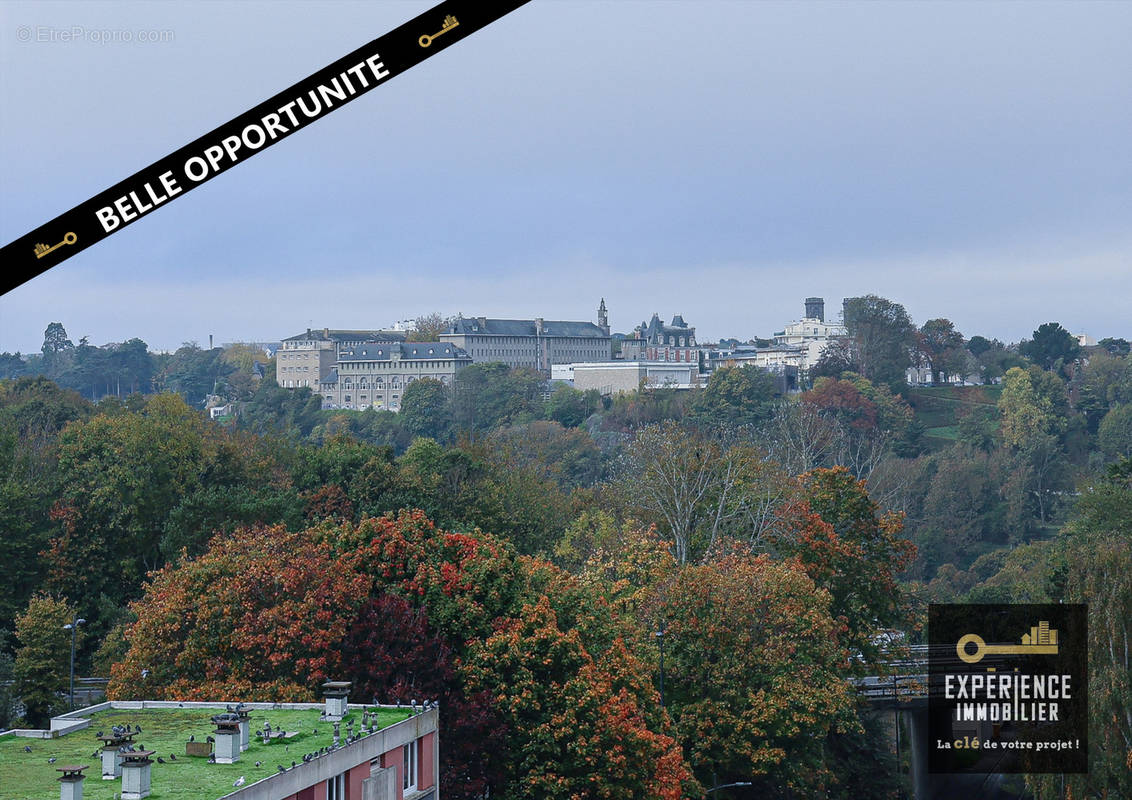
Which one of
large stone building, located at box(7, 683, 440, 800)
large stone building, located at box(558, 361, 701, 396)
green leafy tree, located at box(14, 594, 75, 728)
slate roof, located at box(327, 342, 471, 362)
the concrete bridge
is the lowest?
the concrete bridge

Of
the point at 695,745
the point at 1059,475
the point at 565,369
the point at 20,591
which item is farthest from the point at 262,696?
the point at 565,369

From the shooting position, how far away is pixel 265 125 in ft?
11.4

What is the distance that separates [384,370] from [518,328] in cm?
2027

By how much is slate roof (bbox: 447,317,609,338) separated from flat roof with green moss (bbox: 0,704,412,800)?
486ft

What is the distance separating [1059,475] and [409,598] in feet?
268

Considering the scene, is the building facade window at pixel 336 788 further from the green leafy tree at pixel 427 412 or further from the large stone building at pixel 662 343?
the large stone building at pixel 662 343

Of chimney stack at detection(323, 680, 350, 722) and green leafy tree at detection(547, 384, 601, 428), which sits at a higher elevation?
green leafy tree at detection(547, 384, 601, 428)

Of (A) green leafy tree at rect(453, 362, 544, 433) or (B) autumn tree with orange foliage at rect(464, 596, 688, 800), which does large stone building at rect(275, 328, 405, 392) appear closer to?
(A) green leafy tree at rect(453, 362, 544, 433)

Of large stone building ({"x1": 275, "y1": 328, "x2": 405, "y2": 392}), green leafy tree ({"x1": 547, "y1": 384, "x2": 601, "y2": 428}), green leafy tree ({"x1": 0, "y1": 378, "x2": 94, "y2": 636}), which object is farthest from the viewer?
large stone building ({"x1": 275, "y1": 328, "x2": 405, "y2": 392})

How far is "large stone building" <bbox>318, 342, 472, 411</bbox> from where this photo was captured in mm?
162750

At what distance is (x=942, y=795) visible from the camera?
3769 cm

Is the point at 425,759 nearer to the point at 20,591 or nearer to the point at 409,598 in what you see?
the point at 409,598

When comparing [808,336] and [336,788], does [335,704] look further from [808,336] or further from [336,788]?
[808,336]

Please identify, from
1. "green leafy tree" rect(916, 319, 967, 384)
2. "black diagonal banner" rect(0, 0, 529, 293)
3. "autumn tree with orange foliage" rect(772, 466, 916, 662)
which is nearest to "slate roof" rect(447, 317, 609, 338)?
"green leafy tree" rect(916, 319, 967, 384)
